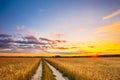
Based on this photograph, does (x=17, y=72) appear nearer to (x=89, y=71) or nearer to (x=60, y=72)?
(x=89, y=71)

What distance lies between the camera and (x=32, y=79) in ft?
77.0

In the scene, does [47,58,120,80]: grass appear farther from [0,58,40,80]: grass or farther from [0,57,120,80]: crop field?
[0,58,40,80]: grass

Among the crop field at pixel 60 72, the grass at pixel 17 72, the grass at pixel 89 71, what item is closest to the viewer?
the grass at pixel 17 72

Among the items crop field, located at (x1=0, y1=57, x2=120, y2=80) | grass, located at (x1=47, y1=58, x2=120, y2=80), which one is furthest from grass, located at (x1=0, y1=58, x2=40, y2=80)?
grass, located at (x1=47, y1=58, x2=120, y2=80)

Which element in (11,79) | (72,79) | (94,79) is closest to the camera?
(11,79)

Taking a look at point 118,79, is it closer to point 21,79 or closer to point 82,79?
point 82,79

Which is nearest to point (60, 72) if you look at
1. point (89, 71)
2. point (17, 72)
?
point (89, 71)

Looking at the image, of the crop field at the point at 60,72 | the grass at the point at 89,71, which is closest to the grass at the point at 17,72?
the crop field at the point at 60,72

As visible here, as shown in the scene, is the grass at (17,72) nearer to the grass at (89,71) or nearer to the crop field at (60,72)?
the crop field at (60,72)

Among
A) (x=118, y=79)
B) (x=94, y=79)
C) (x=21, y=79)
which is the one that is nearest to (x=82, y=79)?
(x=94, y=79)

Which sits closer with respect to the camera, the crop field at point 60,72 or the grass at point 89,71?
A: the crop field at point 60,72

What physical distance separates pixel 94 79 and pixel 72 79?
5039 mm

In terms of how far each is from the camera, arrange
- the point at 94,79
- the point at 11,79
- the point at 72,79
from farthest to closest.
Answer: the point at 72,79 < the point at 94,79 < the point at 11,79

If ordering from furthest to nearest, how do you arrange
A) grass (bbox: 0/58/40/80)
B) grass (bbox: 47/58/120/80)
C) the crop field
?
grass (bbox: 47/58/120/80) → the crop field → grass (bbox: 0/58/40/80)
